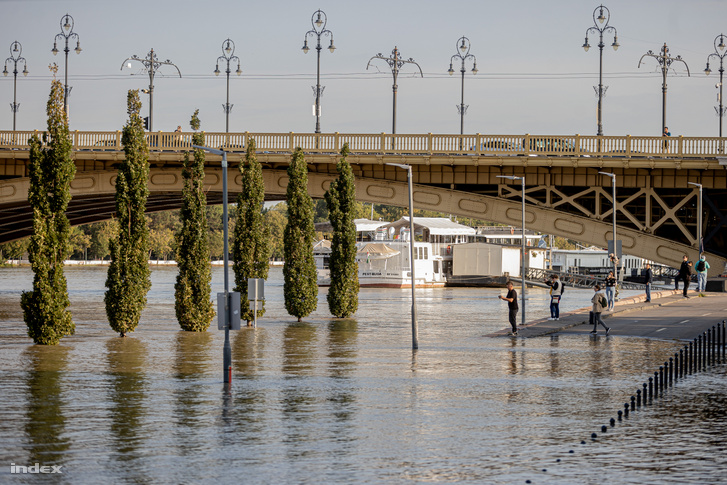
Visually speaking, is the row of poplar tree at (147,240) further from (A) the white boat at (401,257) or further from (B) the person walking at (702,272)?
(A) the white boat at (401,257)

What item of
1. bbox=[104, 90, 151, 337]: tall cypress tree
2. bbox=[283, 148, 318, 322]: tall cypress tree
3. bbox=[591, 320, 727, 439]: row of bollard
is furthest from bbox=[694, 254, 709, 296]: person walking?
bbox=[104, 90, 151, 337]: tall cypress tree

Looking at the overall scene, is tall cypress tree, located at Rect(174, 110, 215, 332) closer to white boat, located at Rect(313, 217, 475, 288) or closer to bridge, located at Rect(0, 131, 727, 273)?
bridge, located at Rect(0, 131, 727, 273)

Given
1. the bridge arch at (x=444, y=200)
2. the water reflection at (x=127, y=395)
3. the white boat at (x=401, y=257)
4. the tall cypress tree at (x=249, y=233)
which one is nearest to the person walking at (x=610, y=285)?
the bridge arch at (x=444, y=200)

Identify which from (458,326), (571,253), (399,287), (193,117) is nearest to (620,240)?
(458,326)

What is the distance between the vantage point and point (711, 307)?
164 ft

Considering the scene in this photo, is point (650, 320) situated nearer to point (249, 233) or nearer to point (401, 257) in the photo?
point (249, 233)

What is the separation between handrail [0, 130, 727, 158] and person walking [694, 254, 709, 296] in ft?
19.7

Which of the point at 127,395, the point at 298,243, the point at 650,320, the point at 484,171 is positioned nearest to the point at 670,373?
the point at 127,395

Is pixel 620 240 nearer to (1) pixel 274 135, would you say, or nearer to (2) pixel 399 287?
(1) pixel 274 135

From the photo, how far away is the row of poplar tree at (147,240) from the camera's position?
3588 centimetres

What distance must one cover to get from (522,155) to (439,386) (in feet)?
113

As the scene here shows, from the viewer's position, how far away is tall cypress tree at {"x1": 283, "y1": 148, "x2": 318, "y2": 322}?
157ft

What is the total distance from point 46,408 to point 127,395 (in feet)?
7.68

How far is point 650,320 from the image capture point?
43562 mm
